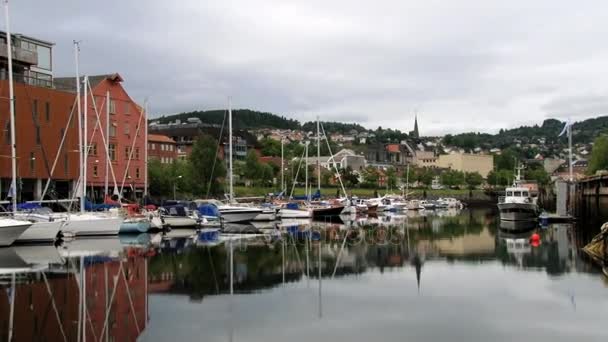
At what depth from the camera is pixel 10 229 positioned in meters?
42.1

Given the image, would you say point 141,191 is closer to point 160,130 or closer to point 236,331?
point 236,331

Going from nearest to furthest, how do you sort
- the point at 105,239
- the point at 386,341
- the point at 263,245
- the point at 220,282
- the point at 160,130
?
the point at 386,341 < the point at 220,282 < the point at 263,245 < the point at 105,239 < the point at 160,130

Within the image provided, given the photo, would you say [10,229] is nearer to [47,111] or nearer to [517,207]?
[47,111]

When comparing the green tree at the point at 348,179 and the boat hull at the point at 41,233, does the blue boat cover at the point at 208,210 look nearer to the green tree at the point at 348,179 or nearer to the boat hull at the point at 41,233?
the boat hull at the point at 41,233

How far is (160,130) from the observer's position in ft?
635

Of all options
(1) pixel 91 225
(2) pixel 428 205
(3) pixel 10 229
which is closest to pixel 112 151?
(1) pixel 91 225

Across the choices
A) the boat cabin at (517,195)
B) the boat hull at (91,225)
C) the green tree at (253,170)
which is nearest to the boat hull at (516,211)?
the boat cabin at (517,195)

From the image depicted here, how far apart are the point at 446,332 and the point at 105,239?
1448 inches

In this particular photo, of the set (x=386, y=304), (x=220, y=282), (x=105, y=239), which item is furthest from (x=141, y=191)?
A: (x=386, y=304)

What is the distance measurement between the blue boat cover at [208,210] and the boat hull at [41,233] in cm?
2255

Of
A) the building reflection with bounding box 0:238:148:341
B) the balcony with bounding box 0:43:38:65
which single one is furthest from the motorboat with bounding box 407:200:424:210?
the building reflection with bounding box 0:238:148:341

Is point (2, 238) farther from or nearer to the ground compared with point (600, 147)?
nearer to the ground

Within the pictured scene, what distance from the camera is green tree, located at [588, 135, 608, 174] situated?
4737 inches

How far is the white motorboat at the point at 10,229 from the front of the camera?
137ft
